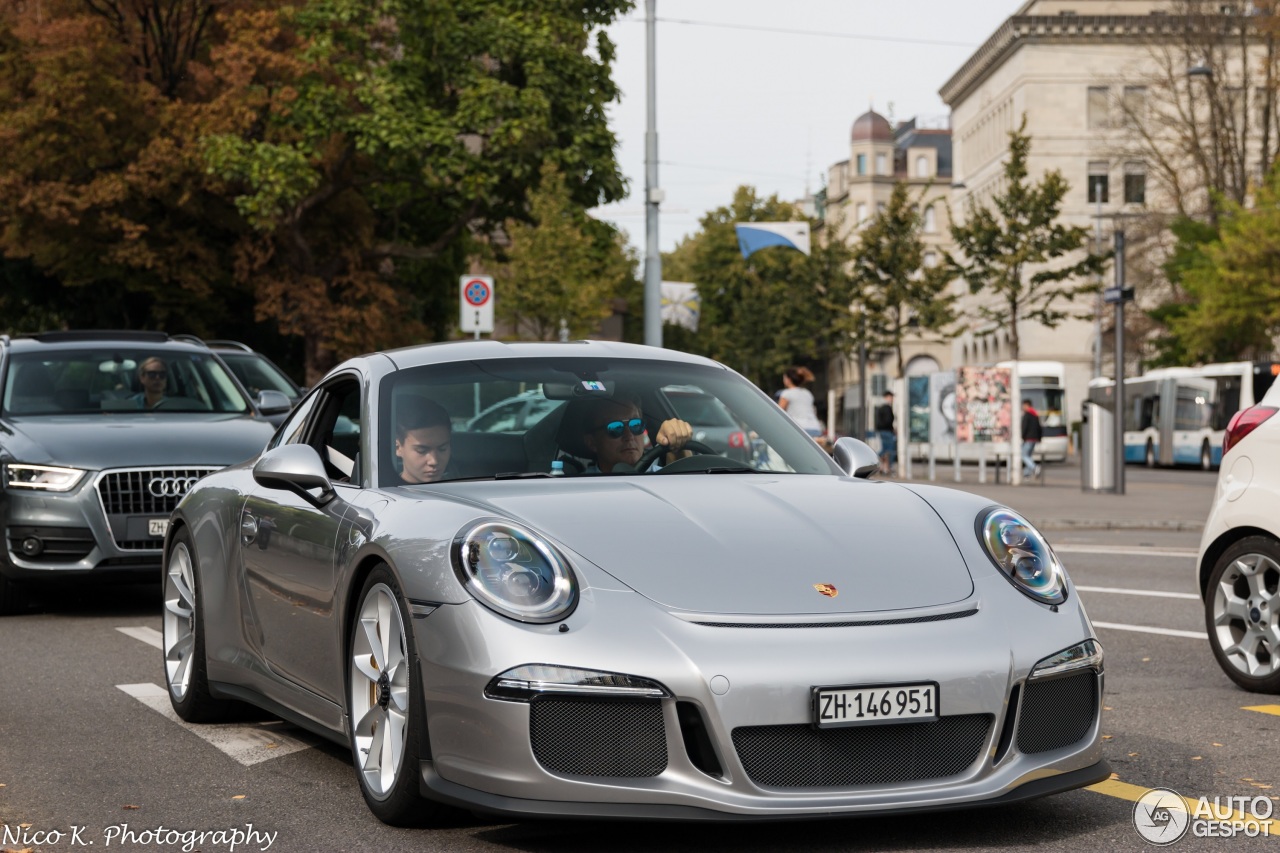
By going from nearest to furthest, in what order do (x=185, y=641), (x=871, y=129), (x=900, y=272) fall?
(x=185, y=641), (x=900, y=272), (x=871, y=129)

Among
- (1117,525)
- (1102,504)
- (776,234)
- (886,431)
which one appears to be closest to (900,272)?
(776,234)

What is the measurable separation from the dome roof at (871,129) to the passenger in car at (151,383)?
445 feet

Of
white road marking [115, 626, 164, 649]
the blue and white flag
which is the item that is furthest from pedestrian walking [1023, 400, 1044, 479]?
white road marking [115, 626, 164, 649]

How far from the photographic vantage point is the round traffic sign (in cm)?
2316

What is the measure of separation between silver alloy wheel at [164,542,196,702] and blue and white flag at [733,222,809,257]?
148 ft

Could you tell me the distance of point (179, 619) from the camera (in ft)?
25.0

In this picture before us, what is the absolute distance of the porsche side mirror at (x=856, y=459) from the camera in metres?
6.21

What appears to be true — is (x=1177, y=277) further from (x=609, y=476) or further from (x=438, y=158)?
(x=609, y=476)

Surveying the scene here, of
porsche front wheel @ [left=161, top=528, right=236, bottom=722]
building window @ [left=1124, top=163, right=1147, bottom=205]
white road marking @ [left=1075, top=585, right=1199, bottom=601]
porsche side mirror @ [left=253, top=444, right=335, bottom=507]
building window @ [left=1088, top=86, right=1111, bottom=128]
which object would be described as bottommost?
white road marking @ [left=1075, top=585, right=1199, bottom=601]

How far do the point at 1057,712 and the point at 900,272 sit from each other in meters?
46.9

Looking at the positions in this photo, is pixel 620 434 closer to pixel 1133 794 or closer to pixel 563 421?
pixel 563 421

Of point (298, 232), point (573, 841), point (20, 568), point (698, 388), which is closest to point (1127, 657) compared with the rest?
point (698, 388)

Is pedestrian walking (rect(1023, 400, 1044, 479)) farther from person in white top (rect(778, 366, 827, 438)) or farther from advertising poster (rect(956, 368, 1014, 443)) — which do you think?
person in white top (rect(778, 366, 827, 438))

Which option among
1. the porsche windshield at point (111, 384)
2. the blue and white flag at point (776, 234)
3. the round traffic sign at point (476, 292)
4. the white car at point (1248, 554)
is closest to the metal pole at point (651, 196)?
the round traffic sign at point (476, 292)
